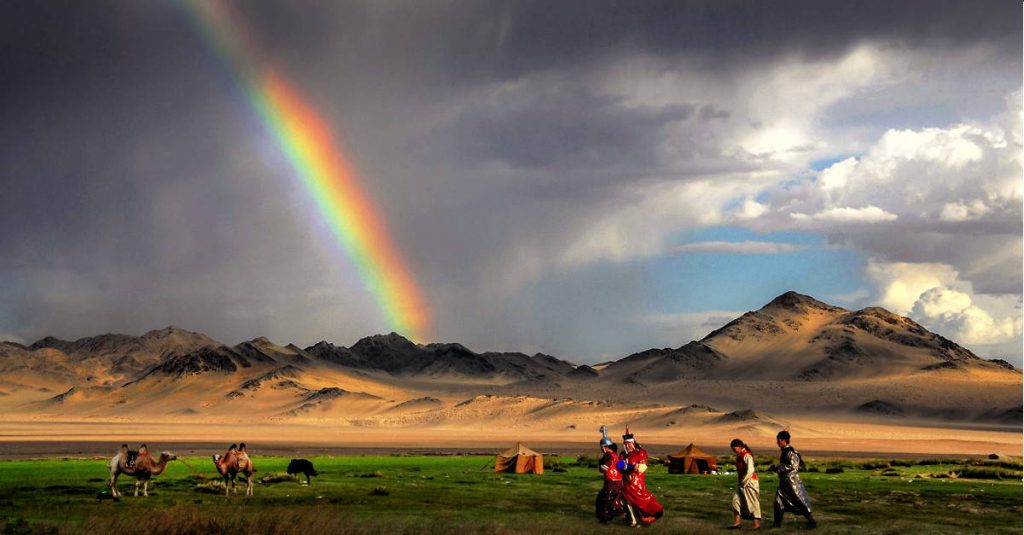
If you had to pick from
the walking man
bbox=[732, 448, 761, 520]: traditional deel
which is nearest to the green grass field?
the walking man

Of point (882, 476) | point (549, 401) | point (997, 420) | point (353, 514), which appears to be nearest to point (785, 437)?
point (353, 514)

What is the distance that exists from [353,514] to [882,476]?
30.4 meters

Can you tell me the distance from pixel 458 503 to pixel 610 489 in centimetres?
743

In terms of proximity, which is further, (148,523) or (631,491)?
(631,491)

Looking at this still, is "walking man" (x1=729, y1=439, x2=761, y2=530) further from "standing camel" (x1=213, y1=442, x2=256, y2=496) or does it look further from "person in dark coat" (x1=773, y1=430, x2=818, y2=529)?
"standing camel" (x1=213, y1=442, x2=256, y2=496)

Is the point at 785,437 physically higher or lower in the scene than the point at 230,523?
higher

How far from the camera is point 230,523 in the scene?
74.9 feet

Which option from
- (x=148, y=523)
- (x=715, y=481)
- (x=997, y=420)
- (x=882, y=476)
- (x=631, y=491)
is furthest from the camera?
(x=997, y=420)

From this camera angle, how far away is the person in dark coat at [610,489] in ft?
85.8

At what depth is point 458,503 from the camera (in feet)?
106

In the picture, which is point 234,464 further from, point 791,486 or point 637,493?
point 791,486

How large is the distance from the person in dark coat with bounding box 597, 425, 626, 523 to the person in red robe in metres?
0.40

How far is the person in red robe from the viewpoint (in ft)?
83.4

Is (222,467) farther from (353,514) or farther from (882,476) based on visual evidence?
(882,476)
